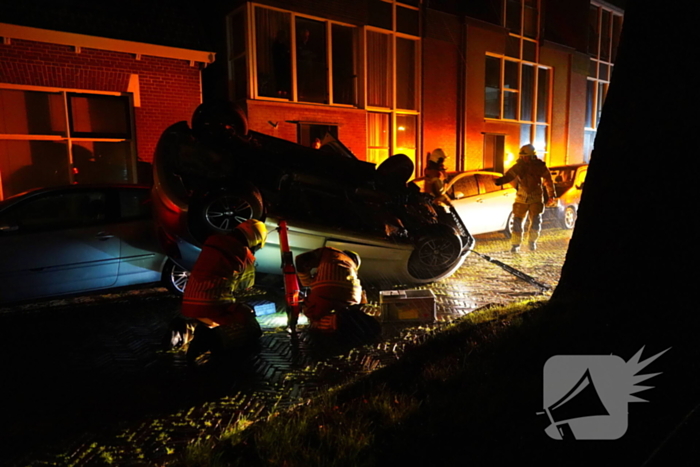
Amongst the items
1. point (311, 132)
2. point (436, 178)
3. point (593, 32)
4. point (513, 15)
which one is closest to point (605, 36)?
point (593, 32)

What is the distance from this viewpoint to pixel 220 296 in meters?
4.16

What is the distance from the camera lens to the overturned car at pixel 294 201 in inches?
207

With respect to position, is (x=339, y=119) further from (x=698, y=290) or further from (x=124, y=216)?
(x=698, y=290)

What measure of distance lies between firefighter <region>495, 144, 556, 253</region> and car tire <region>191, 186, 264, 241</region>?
603cm

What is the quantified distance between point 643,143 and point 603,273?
1.19 m

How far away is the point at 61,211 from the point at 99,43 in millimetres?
4687

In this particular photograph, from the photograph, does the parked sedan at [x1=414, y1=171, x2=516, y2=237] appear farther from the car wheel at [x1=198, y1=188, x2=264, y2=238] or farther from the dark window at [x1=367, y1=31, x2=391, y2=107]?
the car wheel at [x1=198, y1=188, x2=264, y2=238]

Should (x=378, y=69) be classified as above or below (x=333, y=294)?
above

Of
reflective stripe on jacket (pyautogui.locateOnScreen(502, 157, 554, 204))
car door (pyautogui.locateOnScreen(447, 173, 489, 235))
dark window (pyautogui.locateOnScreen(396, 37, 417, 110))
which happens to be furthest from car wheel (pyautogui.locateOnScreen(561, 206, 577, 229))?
dark window (pyautogui.locateOnScreen(396, 37, 417, 110))

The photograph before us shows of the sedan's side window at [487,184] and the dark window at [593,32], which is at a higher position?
the dark window at [593,32]

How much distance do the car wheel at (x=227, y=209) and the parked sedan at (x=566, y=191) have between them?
9.38 m

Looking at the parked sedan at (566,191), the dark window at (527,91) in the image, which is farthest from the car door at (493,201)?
the dark window at (527,91)

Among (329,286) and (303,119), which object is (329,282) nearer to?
(329,286)

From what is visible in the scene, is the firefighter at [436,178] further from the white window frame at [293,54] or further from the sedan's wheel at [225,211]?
the sedan's wheel at [225,211]
